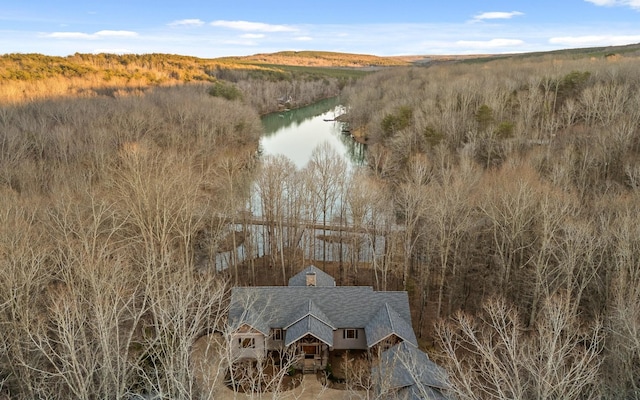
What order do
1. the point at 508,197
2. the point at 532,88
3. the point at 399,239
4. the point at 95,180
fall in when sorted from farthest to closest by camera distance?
the point at 532,88, the point at 95,180, the point at 399,239, the point at 508,197

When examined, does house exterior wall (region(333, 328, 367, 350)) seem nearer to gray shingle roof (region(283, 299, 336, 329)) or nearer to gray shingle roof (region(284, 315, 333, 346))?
gray shingle roof (region(283, 299, 336, 329))

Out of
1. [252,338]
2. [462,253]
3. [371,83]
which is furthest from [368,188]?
[371,83]

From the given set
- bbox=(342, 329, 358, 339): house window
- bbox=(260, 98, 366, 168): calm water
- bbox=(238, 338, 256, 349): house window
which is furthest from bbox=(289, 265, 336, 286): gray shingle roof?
bbox=(260, 98, 366, 168): calm water

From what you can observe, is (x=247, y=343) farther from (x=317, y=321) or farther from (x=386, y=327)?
(x=386, y=327)

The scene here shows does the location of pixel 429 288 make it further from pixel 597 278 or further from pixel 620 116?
pixel 620 116

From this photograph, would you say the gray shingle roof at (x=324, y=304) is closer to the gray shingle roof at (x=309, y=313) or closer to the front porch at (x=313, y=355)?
the gray shingle roof at (x=309, y=313)

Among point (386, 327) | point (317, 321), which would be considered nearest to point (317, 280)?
point (317, 321)
